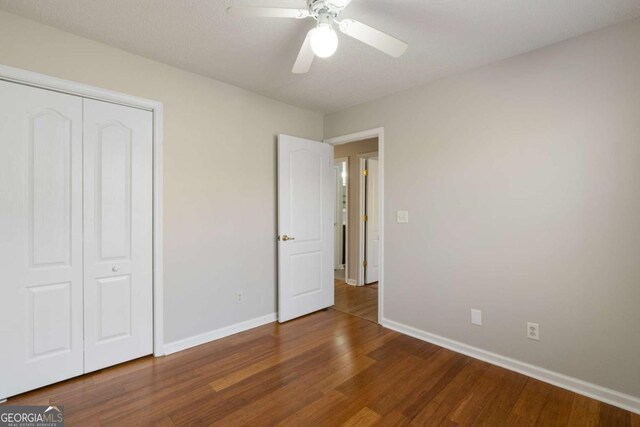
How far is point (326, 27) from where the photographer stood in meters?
1.55

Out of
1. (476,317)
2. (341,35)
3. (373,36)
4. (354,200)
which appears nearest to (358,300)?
(354,200)

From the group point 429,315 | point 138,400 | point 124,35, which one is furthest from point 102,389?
point 429,315

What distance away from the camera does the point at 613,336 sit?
1959mm

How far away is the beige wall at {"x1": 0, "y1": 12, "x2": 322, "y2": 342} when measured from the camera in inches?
86.9

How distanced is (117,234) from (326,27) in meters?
2.11

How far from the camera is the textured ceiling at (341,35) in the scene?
1.79 metres

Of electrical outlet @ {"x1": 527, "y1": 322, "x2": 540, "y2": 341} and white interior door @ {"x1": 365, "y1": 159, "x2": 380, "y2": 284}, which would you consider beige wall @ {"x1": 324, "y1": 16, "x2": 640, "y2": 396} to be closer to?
electrical outlet @ {"x1": 527, "y1": 322, "x2": 540, "y2": 341}

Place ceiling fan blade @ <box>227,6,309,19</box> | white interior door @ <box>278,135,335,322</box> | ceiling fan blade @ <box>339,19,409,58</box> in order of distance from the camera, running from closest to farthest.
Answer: ceiling fan blade @ <box>227,6,309,19</box>, ceiling fan blade @ <box>339,19,409,58</box>, white interior door @ <box>278,135,335,322</box>

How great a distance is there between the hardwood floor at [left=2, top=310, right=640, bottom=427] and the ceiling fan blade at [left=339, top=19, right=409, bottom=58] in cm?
215

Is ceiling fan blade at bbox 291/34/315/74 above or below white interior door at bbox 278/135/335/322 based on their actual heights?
above

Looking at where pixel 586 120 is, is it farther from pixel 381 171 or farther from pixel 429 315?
pixel 429 315

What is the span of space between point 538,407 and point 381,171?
7.32ft

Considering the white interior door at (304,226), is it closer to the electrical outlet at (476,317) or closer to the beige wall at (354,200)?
the beige wall at (354,200)

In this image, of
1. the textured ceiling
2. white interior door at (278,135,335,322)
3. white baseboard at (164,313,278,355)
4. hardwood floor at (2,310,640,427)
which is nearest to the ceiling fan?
the textured ceiling
